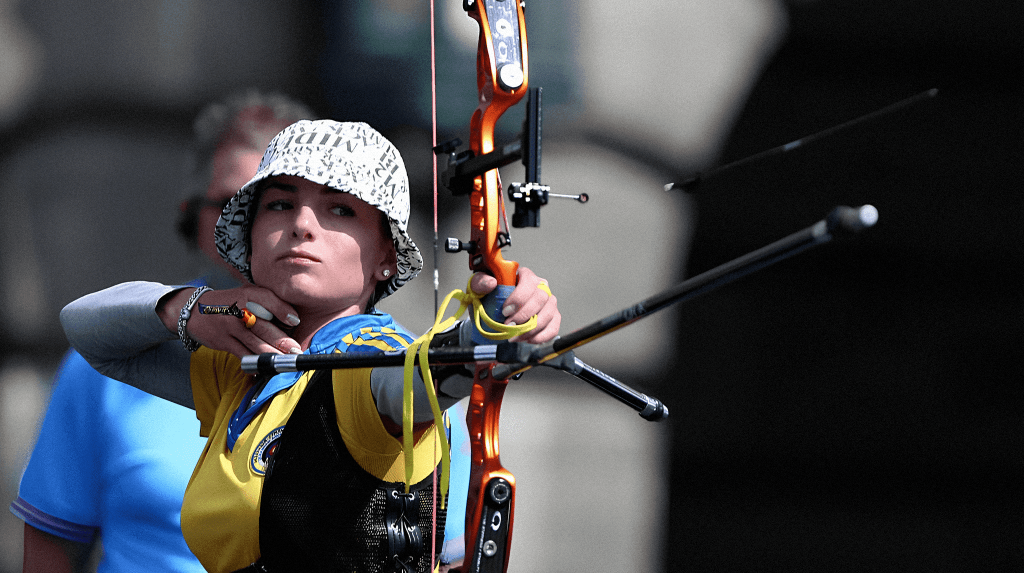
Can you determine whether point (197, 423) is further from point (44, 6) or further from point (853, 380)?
point (853, 380)

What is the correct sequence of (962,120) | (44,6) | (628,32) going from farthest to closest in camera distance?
(962,120), (628,32), (44,6)

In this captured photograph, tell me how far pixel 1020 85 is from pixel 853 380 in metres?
0.62

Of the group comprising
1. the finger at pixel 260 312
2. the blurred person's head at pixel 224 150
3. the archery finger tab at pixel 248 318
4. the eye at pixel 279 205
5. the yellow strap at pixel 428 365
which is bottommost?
the yellow strap at pixel 428 365

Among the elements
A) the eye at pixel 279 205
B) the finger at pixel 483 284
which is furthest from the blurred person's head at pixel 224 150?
the finger at pixel 483 284

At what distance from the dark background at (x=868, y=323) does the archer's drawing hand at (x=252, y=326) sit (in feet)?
2.89

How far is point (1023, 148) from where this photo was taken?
1.59 m

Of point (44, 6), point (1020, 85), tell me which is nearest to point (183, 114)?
point (44, 6)

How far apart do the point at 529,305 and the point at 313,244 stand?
219 mm

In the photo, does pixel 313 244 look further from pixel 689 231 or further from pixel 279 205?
pixel 689 231

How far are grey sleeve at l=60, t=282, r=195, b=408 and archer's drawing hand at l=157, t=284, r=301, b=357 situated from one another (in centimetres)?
9

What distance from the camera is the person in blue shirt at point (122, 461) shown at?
1093mm

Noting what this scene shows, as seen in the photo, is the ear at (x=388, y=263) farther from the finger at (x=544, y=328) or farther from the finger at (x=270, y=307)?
the finger at (x=544, y=328)

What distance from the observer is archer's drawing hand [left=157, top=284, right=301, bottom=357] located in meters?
0.71

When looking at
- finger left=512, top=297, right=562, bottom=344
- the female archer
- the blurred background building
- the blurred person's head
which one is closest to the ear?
Answer: the female archer
